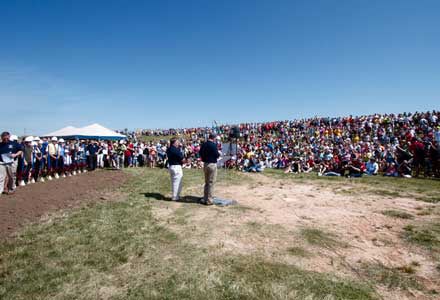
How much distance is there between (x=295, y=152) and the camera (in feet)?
66.3

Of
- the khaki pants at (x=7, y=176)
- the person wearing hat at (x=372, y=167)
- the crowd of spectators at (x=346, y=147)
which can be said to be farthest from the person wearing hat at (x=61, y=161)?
the person wearing hat at (x=372, y=167)

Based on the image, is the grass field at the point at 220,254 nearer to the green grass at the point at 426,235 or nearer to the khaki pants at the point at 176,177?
the green grass at the point at 426,235

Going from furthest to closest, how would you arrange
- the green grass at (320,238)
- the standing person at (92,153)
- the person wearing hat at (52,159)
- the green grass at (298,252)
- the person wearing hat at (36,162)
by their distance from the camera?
the standing person at (92,153), the person wearing hat at (52,159), the person wearing hat at (36,162), the green grass at (320,238), the green grass at (298,252)

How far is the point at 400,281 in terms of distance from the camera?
3.71 metres

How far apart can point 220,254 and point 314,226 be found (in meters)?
2.55

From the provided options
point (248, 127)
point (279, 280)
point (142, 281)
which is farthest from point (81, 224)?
point (248, 127)

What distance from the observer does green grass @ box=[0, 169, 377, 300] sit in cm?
339

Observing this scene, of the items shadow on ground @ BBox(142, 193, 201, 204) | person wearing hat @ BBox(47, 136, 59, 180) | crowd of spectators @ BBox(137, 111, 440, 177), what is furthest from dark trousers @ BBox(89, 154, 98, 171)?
shadow on ground @ BBox(142, 193, 201, 204)

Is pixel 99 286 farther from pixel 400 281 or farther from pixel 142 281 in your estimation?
pixel 400 281

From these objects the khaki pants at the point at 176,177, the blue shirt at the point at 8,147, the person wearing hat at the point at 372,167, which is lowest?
the person wearing hat at the point at 372,167

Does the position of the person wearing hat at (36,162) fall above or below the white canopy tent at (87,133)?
below

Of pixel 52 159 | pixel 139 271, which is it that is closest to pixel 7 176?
pixel 52 159

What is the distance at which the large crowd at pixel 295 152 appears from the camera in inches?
446

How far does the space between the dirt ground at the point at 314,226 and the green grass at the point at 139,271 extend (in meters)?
0.39
